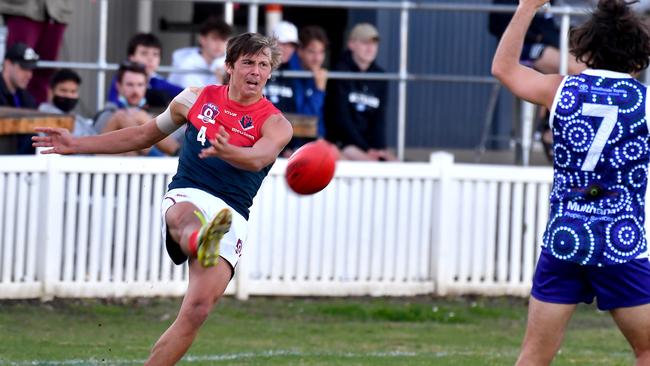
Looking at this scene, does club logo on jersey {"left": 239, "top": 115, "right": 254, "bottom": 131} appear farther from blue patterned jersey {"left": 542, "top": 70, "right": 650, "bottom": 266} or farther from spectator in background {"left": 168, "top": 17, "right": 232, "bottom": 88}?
spectator in background {"left": 168, "top": 17, "right": 232, "bottom": 88}

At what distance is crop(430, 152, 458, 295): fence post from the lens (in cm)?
1155

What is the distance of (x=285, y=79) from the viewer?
487 inches

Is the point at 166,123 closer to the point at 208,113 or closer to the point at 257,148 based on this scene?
the point at 208,113

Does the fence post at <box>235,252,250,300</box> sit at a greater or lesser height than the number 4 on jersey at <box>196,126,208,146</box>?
lesser

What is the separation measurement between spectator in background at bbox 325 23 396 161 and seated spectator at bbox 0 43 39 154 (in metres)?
2.75

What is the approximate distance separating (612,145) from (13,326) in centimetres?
576

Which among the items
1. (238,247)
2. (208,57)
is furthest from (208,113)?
(208,57)

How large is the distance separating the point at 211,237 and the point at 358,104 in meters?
6.33

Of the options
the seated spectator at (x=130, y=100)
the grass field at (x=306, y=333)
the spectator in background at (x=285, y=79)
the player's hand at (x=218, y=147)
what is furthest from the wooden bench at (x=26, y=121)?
the player's hand at (x=218, y=147)

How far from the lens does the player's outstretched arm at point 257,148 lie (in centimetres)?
606

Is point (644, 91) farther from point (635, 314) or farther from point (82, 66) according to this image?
point (82, 66)

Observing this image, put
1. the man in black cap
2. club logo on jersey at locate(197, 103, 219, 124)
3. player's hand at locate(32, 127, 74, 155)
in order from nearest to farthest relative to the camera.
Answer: club logo on jersey at locate(197, 103, 219, 124)
player's hand at locate(32, 127, 74, 155)
the man in black cap

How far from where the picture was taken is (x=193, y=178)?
22.2ft

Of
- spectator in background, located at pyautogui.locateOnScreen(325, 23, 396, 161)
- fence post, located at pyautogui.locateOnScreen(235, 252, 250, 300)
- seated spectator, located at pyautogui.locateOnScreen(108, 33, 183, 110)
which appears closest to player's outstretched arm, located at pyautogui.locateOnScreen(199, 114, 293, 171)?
fence post, located at pyautogui.locateOnScreen(235, 252, 250, 300)
